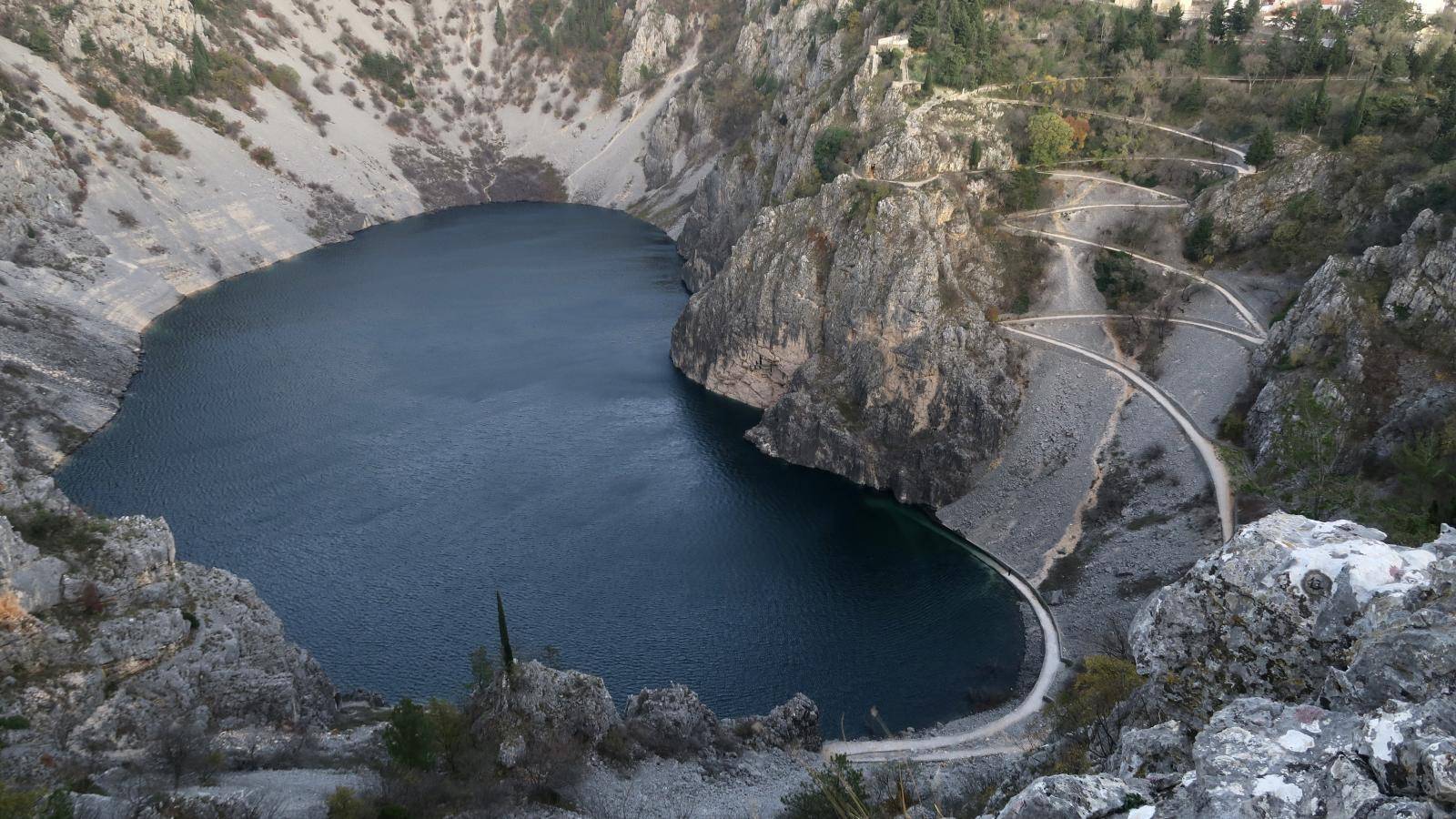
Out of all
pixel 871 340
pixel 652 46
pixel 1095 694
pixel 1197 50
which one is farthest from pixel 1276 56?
pixel 652 46

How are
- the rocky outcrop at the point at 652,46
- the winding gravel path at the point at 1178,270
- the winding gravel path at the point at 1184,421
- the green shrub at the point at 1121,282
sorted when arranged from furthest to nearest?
1. the rocky outcrop at the point at 652,46
2. the green shrub at the point at 1121,282
3. the winding gravel path at the point at 1178,270
4. the winding gravel path at the point at 1184,421

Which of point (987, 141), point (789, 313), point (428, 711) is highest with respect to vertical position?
point (987, 141)

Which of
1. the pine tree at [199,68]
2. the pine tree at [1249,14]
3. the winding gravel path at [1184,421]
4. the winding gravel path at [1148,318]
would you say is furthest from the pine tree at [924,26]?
the pine tree at [199,68]

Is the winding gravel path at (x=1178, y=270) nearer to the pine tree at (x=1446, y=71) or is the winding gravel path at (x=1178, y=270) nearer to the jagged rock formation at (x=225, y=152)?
the pine tree at (x=1446, y=71)

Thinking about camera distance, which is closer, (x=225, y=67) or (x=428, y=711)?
(x=428, y=711)

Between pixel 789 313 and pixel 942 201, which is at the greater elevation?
pixel 942 201

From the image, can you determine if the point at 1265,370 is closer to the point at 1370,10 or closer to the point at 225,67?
the point at 1370,10

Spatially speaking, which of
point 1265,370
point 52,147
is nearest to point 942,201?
point 1265,370

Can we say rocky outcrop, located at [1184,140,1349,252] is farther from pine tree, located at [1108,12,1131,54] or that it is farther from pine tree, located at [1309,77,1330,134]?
pine tree, located at [1108,12,1131,54]
